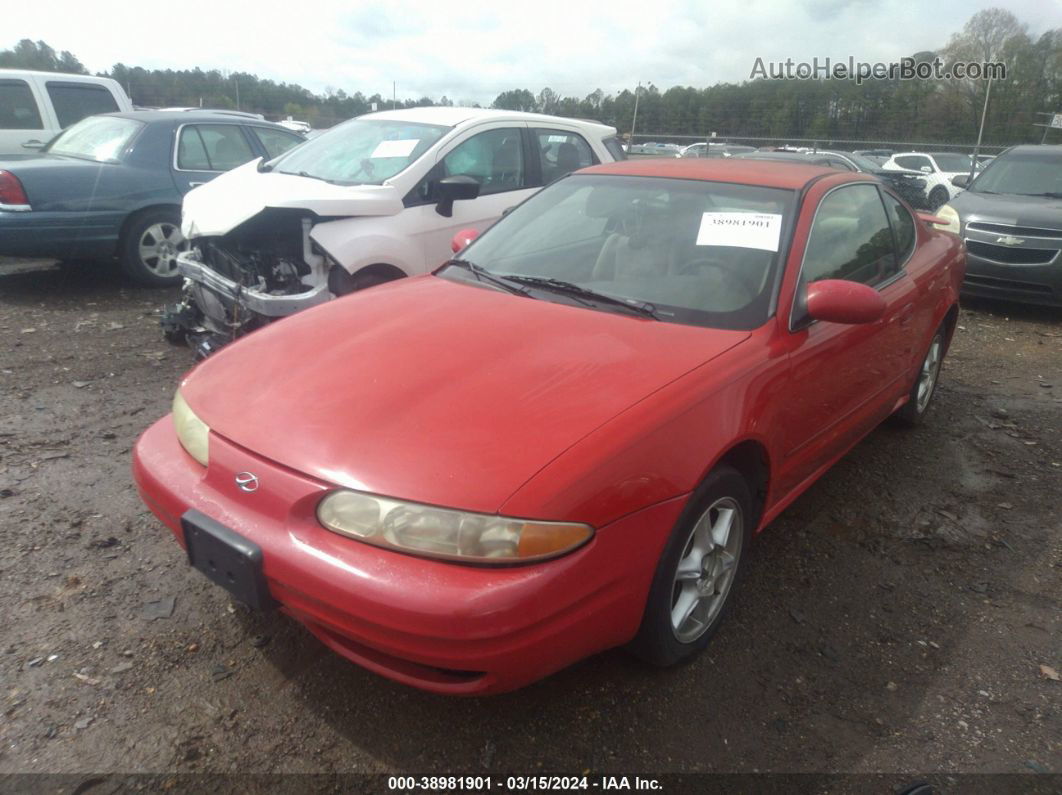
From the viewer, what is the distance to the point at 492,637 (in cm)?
174

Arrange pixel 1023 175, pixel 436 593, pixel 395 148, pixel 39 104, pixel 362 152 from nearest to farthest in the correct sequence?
1. pixel 436 593
2. pixel 395 148
3. pixel 362 152
4. pixel 1023 175
5. pixel 39 104

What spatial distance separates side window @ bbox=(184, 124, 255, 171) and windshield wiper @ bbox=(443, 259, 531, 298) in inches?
191

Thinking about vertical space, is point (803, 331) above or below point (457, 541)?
above

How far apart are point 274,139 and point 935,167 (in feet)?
55.3

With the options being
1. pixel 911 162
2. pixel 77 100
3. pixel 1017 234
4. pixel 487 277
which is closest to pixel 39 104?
Answer: pixel 77 100

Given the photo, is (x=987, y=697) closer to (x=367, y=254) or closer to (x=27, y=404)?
(x=367, y=254)

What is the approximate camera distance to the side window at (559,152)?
577cm

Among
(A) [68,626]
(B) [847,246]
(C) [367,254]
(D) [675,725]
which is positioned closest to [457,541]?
(D) [675,725]

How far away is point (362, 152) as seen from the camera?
523 cm

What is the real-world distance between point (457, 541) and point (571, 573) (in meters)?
0.28

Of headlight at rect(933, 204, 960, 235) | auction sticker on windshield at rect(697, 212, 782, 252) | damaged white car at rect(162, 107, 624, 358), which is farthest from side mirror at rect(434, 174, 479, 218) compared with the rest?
headlight at rect(933, 204, 960, 235)

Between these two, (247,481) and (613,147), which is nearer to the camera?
(247,481)

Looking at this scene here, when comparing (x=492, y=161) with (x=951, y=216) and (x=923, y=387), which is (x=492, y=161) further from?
(x=951, y=216)

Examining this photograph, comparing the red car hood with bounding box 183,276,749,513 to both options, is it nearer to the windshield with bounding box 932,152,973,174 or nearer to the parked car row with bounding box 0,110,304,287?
the parked car row with bounding box 0,110,304,287
